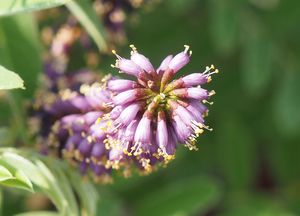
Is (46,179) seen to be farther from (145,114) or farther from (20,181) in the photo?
(145,114)

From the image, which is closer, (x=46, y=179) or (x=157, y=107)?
(x=157, y=107)

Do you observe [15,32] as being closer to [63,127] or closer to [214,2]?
[63,127]

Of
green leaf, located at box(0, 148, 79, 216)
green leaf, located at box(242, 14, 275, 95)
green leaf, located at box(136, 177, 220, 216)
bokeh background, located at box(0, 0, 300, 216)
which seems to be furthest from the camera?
green leaf, located at box(242, 14, 275, 95)

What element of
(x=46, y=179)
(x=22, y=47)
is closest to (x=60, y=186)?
(x=46, y=179)

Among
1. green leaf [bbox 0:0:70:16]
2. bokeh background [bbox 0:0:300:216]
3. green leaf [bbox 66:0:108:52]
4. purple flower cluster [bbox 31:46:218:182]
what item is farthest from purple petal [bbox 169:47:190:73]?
bokeh background [bbox 0:0:300:216]

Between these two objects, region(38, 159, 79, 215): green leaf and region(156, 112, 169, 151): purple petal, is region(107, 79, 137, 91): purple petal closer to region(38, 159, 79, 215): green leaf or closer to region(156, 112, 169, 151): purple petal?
region(156, 112, 169, 151): purple petal

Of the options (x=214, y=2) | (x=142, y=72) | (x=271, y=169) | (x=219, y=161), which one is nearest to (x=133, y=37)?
(x=214, y=2)
